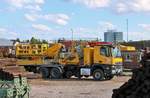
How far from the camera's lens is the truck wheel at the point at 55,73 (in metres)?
39.8

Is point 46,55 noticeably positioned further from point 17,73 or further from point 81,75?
point 17,73

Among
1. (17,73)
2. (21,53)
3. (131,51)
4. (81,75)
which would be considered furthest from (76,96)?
(131,51)

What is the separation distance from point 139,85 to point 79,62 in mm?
28852

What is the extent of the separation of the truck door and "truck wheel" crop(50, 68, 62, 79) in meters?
3.42

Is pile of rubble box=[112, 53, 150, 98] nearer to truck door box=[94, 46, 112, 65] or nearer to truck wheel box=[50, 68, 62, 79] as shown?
truck door box=[94, 46, 112, 65]

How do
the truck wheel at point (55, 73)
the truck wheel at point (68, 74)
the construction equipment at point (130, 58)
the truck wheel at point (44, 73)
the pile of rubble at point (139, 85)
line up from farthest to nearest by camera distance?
1. the construction equipment at point (130, 58)
2. the truck wheel at point (44, 73)
3. the truck wheel at point (68, 74)
4. the truck wheel at point (55, 73)
5. the pile of rubble at point (139, 85)

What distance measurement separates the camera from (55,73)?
40.0 metres

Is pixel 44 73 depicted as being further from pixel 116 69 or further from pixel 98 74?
pixel 116 69

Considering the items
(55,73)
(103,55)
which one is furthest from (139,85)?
(55,73)

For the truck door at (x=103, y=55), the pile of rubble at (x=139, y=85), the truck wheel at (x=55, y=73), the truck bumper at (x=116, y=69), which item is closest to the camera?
the pile of rubble at (x=139, y=85)

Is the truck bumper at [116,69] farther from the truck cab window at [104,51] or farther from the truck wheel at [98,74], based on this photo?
the truck cab window at [104,51]

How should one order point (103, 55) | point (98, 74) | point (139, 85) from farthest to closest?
point (98, 74), point (103, 55), point (139, 85)

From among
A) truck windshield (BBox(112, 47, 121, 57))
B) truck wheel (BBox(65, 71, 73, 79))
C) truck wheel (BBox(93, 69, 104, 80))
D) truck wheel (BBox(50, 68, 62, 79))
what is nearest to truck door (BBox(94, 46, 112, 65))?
truck windshield (BBox(112, 47, 121, 57))

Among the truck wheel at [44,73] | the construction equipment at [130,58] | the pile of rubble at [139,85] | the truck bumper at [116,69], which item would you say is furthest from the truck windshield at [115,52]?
the pile of rubble at [139,85]
